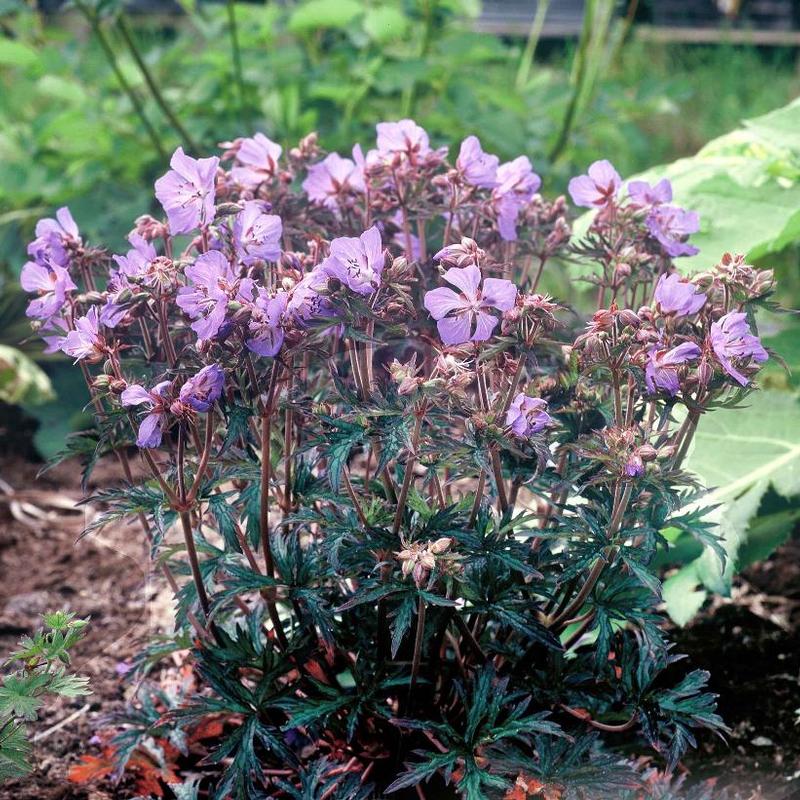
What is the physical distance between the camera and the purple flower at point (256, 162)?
1.51 meters

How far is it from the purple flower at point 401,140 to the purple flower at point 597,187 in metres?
0.23

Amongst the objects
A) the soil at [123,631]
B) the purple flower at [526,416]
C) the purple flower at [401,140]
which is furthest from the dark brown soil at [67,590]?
the purple flower at [401,140]

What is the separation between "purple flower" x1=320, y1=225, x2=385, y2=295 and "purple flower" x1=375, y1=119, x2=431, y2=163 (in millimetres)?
325

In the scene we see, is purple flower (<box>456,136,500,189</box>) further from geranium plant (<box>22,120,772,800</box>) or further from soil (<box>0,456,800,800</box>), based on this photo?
soil (<box>0,456,800,800</box>)

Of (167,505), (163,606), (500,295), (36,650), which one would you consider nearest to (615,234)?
(500,295)

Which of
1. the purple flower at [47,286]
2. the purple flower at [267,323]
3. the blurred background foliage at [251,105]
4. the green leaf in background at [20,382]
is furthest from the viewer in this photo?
the blurred background foliage at [251,105]

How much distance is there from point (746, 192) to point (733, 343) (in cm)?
119

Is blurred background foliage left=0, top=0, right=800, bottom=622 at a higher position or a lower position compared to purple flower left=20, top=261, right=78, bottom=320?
lower

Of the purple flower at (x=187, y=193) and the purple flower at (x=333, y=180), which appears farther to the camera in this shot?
the purple flower at (x=333, y=180)

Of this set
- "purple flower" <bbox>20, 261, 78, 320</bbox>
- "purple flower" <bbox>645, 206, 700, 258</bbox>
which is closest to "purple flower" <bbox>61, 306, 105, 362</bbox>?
"purple flower" <bbox>20, 261, 78, 320</bbox>

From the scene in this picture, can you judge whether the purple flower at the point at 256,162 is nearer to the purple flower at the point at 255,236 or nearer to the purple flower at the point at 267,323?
the purple flower at the point at 255,236

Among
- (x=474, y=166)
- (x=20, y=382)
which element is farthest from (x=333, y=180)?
(x=20, y=382)

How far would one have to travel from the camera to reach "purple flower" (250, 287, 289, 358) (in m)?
1.21

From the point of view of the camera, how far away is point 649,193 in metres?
1.58
